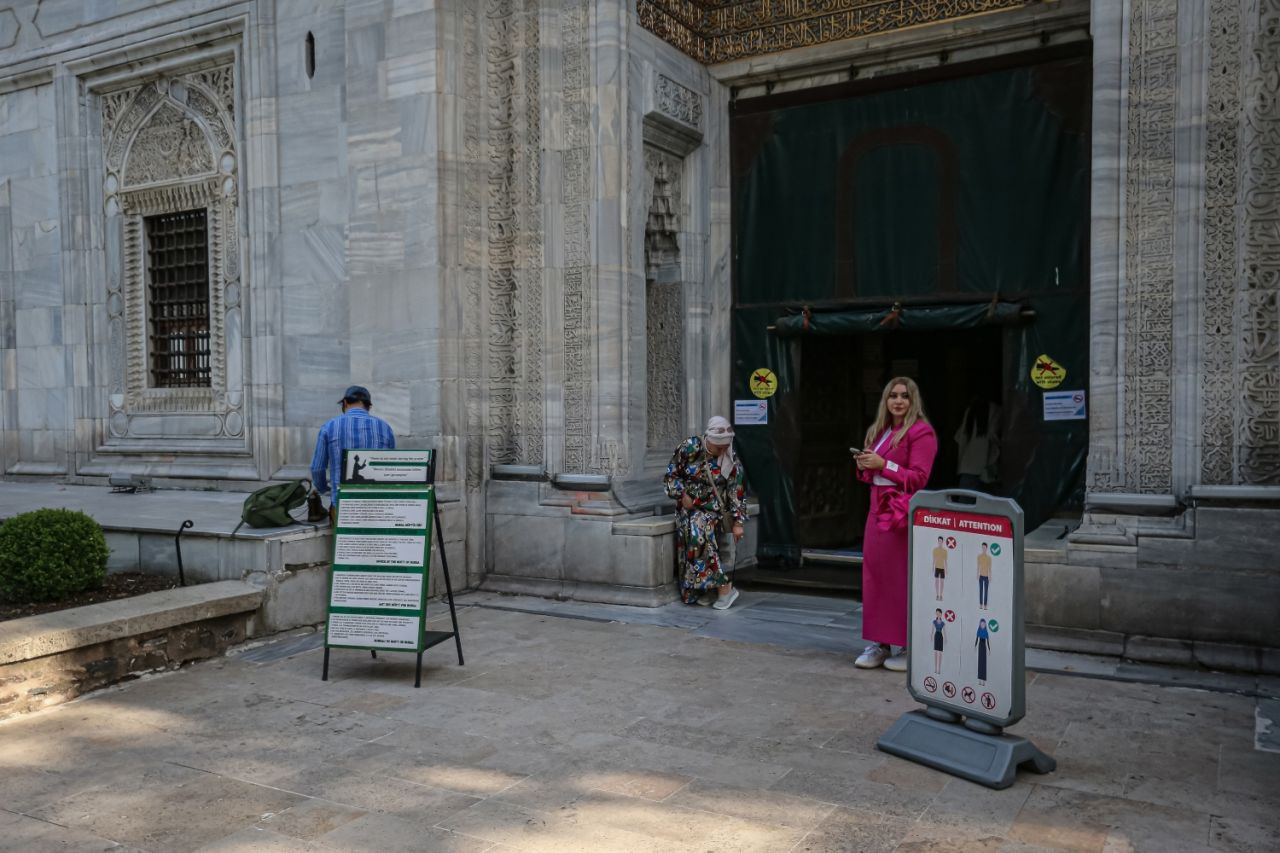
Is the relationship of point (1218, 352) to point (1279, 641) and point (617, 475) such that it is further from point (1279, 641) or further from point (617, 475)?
point (617, 475)

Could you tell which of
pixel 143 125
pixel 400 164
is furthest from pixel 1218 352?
pixel 143 125

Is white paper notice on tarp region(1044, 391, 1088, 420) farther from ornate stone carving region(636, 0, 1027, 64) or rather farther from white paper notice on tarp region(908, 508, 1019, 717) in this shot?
white paper notice on tarp region(908, 508, 1019, 717)

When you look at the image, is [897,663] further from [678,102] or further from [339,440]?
[678,102]

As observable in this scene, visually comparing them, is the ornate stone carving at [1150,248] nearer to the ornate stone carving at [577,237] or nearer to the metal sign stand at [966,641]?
the metal sign stand at [966,641]

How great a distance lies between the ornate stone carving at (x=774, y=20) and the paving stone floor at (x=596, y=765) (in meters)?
5.98

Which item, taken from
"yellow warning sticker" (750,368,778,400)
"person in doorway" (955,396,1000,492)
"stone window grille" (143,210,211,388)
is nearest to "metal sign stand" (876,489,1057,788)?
"yellow warning sticker" (750,368,778,400)

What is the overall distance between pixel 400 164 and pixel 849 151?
4241 millimetres

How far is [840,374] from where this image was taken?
11.9 m

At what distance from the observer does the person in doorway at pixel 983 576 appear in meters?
4.83

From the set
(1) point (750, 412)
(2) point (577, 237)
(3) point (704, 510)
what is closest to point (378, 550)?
(3) point (704, 510)

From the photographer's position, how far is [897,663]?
6.70 meters

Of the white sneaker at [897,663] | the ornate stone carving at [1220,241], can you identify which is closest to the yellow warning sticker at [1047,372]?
the ornate stone carving at [1220,241]

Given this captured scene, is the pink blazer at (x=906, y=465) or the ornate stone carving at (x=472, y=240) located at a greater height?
the ornate stone carving at (x=472, y=240)

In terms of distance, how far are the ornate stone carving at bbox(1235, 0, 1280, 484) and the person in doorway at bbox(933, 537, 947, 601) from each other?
119 inches
